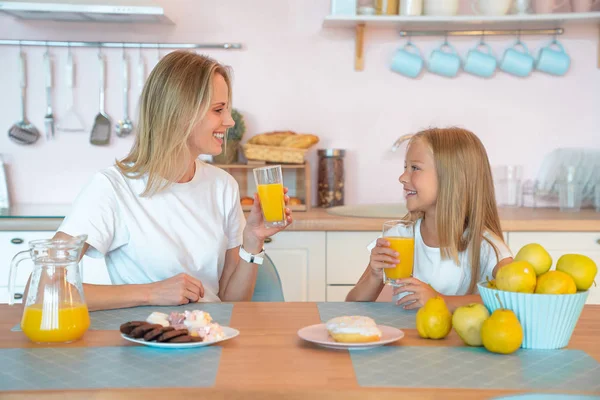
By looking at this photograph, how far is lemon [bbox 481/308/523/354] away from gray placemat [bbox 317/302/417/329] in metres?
0.20

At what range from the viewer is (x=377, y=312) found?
1.49 meters

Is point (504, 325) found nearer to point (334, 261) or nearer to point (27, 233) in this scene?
point (334, 261)

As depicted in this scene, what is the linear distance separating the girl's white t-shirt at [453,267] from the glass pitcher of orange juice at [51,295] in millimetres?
799

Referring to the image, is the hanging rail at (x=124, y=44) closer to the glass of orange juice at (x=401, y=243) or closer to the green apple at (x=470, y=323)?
the glass of orange juice at (x=401, y=243)

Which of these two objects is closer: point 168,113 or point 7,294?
point 168,113

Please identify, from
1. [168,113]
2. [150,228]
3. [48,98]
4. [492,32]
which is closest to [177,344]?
[150,228]

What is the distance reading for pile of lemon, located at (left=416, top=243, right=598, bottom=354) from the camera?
1.17 metres

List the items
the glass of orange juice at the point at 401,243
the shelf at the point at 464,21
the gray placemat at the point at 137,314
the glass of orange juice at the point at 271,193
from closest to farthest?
the gray placemat at the point at 137,314, the glass of orange juice at the point at 401,243, the glass of orange juice at the point at 271,193, the shelf at the point at 464,21

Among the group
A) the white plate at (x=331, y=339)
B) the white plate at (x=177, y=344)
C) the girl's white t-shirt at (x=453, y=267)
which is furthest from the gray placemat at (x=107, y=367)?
the girl's white t-shirt at (x=453, y=267)

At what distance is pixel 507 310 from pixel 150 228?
3.06ft

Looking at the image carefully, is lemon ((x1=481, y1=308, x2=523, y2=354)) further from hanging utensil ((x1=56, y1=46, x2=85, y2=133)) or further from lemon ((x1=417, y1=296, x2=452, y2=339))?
hanging utensil ((x1=56, y1=46, x2=85, y2=133))

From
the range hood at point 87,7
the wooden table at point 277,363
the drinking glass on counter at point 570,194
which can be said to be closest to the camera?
the wooden table at point 277,363

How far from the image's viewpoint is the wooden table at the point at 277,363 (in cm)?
99

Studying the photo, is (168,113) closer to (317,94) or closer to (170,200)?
(170,200)
